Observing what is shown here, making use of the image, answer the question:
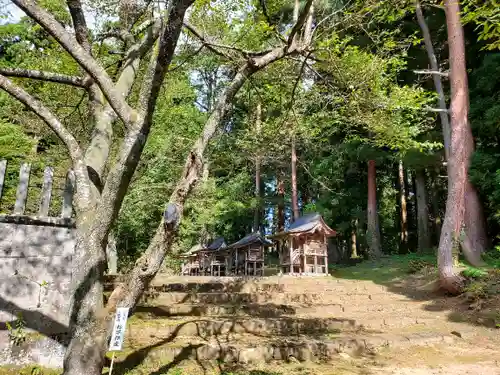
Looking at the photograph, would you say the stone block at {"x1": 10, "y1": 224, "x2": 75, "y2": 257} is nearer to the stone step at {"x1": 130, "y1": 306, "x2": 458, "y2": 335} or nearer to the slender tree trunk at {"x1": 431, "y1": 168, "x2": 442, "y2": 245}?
the stone step at {"x1": 130, "y1": 306, "x2": 458, "y2": 335}

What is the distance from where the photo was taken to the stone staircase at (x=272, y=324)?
4.89 metres

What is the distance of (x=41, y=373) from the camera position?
3.88 m

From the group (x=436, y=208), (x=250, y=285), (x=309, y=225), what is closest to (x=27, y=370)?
(x=250, y=285)

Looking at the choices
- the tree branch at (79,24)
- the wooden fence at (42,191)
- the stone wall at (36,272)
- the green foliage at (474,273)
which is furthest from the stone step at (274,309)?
the tree branch at (79,24)

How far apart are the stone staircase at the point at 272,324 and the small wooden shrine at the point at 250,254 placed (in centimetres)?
535

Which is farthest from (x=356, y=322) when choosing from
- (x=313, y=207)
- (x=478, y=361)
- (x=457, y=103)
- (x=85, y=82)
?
(x=313, y=207)

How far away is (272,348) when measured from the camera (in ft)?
16.1

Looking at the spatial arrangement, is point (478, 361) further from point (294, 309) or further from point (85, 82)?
point (85, 82)

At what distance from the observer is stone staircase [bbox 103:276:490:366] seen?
4891mm

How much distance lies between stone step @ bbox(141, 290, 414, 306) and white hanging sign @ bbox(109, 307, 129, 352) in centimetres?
444

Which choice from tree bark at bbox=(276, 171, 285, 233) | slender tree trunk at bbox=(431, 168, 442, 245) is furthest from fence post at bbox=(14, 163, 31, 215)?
slender tree trunk at bbox=(431, 168, 442, 245)

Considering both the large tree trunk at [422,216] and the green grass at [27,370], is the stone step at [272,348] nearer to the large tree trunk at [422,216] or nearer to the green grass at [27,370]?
the green grass at [27,370]

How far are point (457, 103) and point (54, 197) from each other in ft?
39.4

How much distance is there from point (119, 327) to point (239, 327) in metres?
3.45
